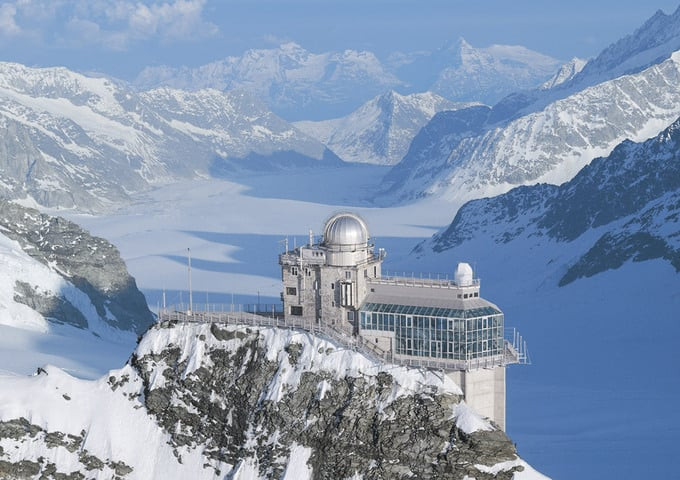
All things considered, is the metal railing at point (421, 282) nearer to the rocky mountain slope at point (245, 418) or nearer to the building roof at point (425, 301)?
the building roof at point (425, 301)

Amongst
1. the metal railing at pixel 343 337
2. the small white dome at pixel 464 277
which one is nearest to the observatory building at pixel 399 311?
the small white dome at pixel 464 277

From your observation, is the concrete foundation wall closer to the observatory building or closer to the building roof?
the observatory building

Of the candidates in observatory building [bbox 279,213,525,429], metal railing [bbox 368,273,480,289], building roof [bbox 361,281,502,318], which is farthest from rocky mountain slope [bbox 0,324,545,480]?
metal railing [bbox 368,273,480,289]

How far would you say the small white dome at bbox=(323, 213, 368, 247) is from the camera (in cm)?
13100

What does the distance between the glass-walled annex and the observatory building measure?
9 cm

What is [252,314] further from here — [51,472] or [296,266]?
[51,472]

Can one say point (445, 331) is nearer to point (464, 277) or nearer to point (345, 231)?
point (464, 277)

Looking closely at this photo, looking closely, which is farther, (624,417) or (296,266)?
(624,417)

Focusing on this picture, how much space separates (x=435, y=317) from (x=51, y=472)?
37664mm

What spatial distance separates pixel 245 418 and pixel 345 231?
21445mm

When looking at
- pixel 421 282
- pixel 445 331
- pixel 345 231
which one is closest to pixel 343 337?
pixel 421 282

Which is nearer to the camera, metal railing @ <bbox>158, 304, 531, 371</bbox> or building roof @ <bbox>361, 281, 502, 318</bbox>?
metal railing @ <bbox>158, 304, 531, 371</bbox>

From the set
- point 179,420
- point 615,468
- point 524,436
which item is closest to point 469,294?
point 179,420

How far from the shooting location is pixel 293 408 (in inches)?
4675
